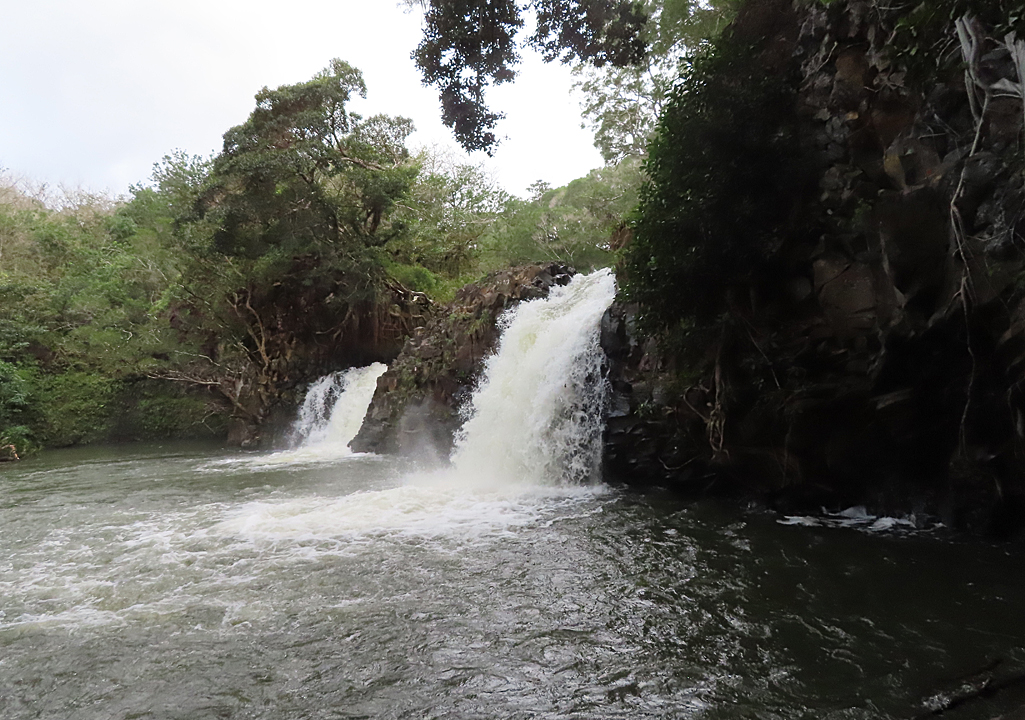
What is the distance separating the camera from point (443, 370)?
42.9ft

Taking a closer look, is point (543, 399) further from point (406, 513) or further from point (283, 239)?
point (283, 239)

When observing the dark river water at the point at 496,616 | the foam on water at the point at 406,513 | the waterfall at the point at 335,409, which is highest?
the waterfall at the point at 335,409

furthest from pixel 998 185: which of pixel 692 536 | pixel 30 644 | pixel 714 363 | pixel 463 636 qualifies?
pixel 30 644

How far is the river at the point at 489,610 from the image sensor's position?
3258 mm

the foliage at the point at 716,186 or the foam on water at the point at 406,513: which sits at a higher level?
the foliage at the point at 716,186

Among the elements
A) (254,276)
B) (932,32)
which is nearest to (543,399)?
(932,32)

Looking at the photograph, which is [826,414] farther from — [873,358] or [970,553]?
[970,553]

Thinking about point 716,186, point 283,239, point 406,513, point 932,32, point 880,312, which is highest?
point 283,239

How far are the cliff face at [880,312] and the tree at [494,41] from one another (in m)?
2.15

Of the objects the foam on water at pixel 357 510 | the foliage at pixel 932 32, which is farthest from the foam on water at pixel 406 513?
the foliage at pixel 932 32

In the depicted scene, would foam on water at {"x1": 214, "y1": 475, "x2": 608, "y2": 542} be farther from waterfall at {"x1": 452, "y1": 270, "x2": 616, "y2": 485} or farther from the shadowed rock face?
the shadowed rock face

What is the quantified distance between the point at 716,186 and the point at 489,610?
16.8 feet

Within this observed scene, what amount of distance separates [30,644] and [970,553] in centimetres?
766

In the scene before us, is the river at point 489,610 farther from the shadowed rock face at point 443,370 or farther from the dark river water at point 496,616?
the shadowed rock face at point 443,370
